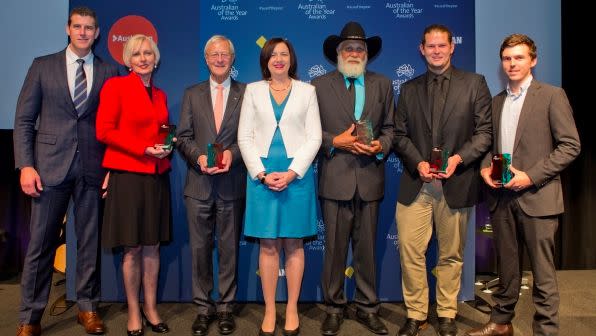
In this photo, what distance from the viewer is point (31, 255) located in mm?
3582

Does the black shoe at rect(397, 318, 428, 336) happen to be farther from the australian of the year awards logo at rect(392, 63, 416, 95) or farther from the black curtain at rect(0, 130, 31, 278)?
the black curtain at rect(0, 130, 31, 278)

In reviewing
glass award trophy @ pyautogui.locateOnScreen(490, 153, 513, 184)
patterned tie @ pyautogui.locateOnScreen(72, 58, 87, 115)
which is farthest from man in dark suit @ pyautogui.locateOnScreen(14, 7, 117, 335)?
glass award trophy @ pyautogui.locateOnScreen(490, 153, 513, 184)

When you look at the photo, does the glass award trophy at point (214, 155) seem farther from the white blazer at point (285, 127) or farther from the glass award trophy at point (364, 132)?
the glass award trophy at point (364, 132)

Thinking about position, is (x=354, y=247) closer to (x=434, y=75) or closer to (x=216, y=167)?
(x=216, y=167)

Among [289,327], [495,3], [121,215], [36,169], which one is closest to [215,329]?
[289,327]

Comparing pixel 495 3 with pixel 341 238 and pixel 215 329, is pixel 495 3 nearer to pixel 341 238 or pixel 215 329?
pixel 341 238

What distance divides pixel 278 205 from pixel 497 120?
163cm

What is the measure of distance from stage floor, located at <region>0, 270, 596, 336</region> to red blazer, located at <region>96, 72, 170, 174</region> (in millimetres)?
1275

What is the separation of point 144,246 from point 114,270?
1.02 m

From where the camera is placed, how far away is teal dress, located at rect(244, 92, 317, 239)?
11.4 feet

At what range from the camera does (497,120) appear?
3482 millimetres

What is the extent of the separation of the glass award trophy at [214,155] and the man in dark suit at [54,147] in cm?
87

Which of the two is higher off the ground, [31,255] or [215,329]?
[31,255]

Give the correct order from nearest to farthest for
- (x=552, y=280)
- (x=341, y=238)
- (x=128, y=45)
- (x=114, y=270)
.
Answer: (x=552, y=280), (x=128, y=45), (x=341, y=238), (x=114, y=270)
